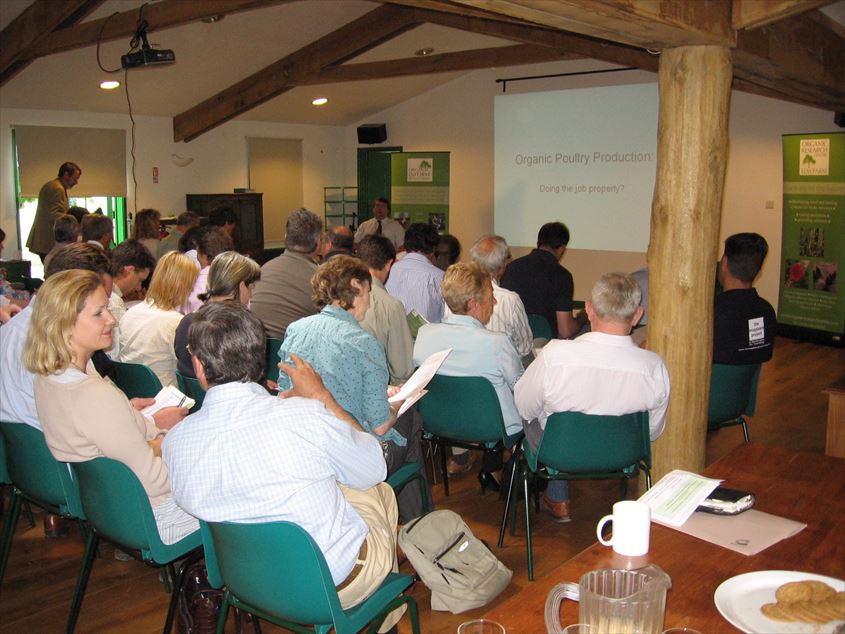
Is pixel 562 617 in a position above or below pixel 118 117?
below

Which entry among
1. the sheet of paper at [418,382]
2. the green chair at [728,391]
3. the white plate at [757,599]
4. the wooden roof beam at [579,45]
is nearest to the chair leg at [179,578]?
the sheet of paper at [418,382]

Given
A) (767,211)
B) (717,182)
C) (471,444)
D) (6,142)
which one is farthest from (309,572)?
(6,142)

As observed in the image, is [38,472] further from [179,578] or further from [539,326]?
[539,326]

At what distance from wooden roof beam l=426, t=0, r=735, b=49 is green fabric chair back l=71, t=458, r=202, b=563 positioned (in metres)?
1.83

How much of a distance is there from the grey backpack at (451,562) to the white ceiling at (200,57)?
6.92 meters

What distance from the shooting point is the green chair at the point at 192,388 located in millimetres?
3824

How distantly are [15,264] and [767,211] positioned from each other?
8.78 metres

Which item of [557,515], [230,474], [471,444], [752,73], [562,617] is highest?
[752,73]

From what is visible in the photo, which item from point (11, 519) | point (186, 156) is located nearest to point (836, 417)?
point (11, 519)

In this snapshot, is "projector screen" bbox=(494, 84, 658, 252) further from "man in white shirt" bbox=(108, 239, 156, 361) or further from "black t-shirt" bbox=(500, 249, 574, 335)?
"man in white shirt" bbox=(108, 239, 156, 361)

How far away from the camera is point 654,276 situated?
3.81 meters

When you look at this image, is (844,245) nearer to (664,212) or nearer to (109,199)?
(664,212)

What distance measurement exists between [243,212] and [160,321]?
867 cm

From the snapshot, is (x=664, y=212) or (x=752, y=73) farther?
(x=752, y=73)
